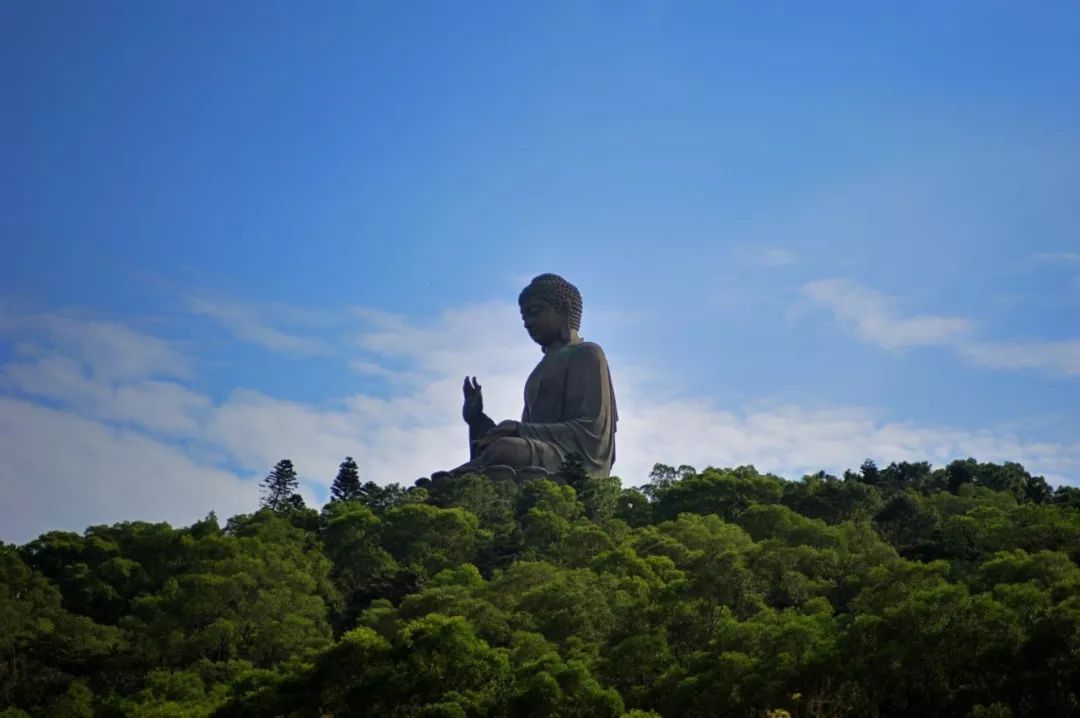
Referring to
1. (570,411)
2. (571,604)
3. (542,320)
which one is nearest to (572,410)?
(570,411)

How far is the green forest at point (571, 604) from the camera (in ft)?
64.2

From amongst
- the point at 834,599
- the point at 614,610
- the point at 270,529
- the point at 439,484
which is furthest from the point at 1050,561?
the point at 439,484

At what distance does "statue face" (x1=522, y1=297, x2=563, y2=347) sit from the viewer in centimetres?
4197

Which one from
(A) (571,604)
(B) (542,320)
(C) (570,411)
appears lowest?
(A) (571,604)

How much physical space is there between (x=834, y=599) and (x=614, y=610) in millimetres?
3634

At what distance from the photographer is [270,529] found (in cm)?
3042

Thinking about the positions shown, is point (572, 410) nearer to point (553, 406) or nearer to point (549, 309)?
Answer: point (553, 406)

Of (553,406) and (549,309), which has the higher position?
(549,309)

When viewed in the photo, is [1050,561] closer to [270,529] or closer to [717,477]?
[717,477]

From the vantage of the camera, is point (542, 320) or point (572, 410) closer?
point (572, 410)

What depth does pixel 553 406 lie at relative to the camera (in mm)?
40938

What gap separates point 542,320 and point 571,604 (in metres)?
19.5

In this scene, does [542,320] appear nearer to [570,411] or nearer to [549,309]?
[549,309]

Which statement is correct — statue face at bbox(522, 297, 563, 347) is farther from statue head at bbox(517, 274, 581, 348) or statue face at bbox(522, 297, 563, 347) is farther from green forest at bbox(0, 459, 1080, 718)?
green forest at bbox(0, 459, 1080, 718)
